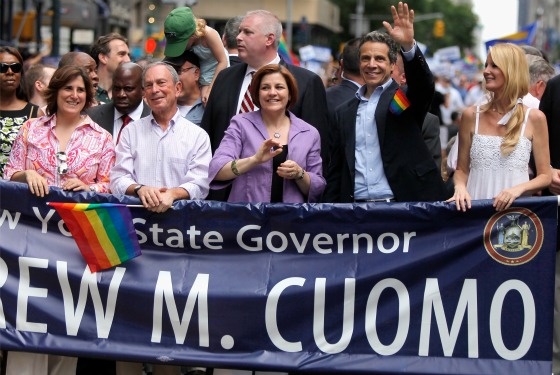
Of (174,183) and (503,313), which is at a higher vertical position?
(174,183)

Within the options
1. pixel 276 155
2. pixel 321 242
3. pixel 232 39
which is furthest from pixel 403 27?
pixel 232 39

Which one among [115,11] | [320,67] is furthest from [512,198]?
[115,11]

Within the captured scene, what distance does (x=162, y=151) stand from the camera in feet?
23.2

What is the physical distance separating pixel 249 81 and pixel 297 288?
179 centimetres

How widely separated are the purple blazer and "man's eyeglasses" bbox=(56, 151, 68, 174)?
878 mm

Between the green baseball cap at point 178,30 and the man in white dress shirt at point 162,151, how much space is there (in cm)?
98

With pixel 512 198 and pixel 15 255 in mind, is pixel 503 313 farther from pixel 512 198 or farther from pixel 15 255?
pixel 15 255

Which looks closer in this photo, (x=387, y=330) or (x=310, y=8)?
(x=387, y=330)

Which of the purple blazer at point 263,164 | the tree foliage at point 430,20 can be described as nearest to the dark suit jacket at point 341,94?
the purple blazer at point 263,164

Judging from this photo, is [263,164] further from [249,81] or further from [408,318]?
[408,318]

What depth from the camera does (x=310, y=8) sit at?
80.4 m

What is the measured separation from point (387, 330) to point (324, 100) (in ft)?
6.07

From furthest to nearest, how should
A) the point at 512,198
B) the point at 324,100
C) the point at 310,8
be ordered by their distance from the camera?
the point at 310,8, the point at 324,100, the point at 512,198

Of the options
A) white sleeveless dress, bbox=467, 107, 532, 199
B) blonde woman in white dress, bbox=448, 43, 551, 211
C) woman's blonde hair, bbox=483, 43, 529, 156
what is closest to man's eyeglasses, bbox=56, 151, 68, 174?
blonde woman in white dress, bbox=448, 43, 551, 211
